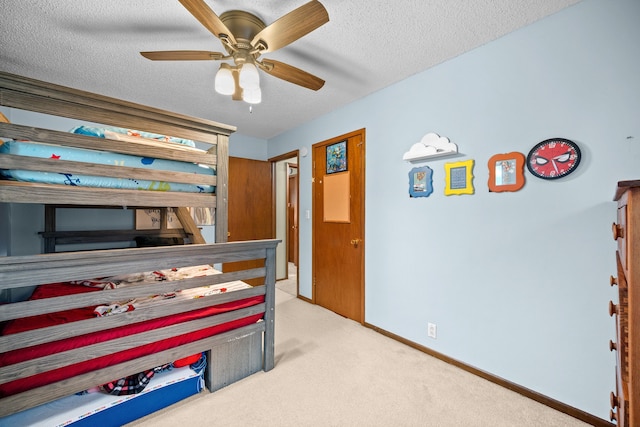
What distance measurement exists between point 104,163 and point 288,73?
122cm

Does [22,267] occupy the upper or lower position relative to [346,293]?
upper

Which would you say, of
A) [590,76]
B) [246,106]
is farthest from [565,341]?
[246,106]

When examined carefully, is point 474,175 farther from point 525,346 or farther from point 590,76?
point 525,346

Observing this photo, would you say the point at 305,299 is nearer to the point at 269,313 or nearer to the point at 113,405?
the point at 269,313

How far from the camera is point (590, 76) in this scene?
4.93ft

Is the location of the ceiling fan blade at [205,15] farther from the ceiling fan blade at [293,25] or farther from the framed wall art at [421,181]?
the framed wall art at [421,181]

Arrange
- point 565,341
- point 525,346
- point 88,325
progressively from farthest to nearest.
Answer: point 525,346 → point 565,341 → point 88,325

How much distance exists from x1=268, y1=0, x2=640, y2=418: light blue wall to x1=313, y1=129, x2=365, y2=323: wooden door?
16.3 inches

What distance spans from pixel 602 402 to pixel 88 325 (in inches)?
107

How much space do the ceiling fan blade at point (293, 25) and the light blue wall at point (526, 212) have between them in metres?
1.35

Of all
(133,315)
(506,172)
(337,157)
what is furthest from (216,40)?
(506,172)

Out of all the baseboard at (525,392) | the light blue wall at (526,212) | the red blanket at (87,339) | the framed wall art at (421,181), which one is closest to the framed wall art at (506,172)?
the light blue wall at (526,212)

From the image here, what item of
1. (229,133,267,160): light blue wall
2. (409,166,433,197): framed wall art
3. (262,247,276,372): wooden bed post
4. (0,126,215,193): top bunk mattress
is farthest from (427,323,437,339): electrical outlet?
Result: (229,133,267,160): light blue wall

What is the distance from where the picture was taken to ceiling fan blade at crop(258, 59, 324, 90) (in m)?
1.64
